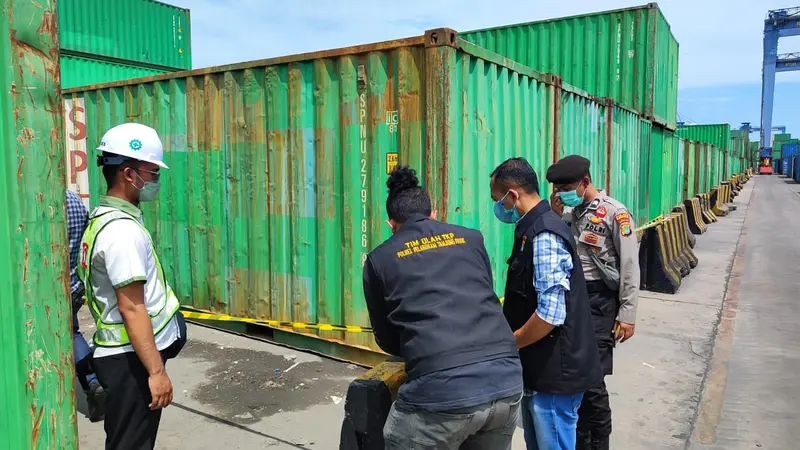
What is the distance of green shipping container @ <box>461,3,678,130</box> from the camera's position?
954cm

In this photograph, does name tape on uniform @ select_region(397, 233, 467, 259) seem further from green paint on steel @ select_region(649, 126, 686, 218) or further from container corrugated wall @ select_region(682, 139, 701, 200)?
container corrugated wall @ select_region(682, 139, 701, 200)

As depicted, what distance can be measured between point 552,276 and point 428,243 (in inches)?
22.7

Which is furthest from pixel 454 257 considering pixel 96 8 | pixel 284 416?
pixel 96 8

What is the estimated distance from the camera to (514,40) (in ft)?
34.9

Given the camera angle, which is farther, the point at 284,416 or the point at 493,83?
the point at 493,83

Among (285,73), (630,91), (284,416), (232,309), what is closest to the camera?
(284,416)

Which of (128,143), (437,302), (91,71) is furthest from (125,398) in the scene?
(91,71)

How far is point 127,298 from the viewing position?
2.20 meters

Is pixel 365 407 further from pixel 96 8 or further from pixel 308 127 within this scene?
pixel 96 8

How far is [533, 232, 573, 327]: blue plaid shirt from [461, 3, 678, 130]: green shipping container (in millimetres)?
8355

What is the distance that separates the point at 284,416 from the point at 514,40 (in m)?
8.70

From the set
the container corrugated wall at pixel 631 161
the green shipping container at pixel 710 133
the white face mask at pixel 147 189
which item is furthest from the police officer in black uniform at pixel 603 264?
the green shipping container at pixel 710 133

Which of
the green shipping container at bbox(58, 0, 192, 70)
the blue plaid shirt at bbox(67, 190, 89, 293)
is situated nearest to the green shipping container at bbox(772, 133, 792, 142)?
the green shipping container at bbox(58, 0, 192, 70)

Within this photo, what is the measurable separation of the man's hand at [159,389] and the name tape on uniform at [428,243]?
3.60ft
